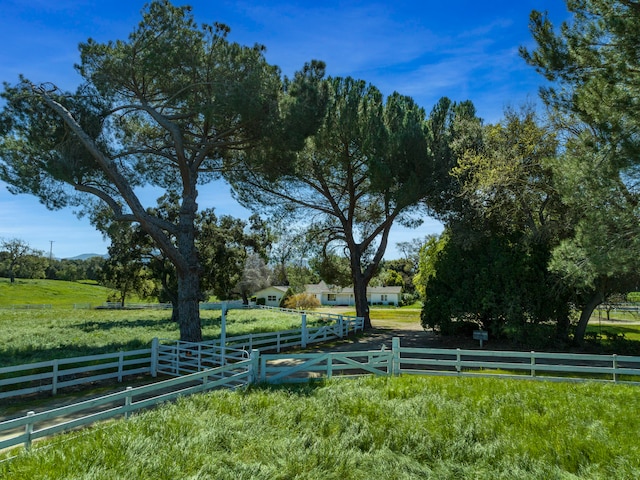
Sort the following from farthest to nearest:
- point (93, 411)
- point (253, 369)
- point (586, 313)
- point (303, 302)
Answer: point (303, 302)
point (586, 313)
point (253, 369)
point (93, 411)

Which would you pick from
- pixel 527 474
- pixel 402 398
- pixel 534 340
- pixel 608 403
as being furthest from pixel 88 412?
pixel 534 340

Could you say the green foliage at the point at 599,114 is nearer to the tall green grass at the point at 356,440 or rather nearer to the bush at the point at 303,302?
the tall green grass at the point at 356,440

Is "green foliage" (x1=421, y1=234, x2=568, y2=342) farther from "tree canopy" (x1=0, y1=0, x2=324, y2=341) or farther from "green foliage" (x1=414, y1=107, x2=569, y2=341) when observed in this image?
"tree canopy" (x1=0, y1=0, x2=324, y2=341)

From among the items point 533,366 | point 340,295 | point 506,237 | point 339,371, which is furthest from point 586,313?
point 340,295

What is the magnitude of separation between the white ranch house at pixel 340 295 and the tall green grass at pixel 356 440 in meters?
53.2

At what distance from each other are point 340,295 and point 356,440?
62.5 m

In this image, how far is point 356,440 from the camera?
6.19 m

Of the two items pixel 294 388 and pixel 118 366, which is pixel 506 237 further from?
pixel 118 366

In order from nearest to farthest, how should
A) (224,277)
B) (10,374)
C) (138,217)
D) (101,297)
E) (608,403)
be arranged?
(608,403), (10,374), (138,217), (224,277), (101,297)

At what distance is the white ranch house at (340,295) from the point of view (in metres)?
63.7

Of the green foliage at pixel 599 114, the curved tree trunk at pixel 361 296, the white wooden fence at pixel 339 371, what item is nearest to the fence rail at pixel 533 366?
the white wooden fence at pixel 339 371

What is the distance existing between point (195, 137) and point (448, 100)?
13.8m

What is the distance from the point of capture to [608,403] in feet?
26.7

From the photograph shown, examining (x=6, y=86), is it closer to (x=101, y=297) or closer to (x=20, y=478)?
(x=20, y=478)
